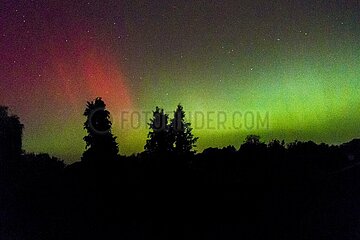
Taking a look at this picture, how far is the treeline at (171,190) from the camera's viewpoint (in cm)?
2903

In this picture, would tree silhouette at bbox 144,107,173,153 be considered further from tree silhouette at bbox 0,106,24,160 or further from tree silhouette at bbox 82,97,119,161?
tree silhouette at bbox 0,106,24,160

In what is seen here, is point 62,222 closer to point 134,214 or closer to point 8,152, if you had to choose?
point 134,214

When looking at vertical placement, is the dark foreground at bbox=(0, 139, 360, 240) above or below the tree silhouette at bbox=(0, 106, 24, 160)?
below

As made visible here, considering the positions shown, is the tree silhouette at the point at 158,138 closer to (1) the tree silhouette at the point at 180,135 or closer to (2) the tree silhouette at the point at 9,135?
(1) the tree silhouette at the point at 180,135

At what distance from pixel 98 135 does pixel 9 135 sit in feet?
44.2

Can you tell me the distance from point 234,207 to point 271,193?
2.73 metres

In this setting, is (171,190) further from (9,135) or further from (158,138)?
(9,135)

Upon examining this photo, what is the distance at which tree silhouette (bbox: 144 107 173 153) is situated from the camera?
145ft

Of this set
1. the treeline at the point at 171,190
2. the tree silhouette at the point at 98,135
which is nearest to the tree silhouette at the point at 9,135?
the treeline at the point at 171,190

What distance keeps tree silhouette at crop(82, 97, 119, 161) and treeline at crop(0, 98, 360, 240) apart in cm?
9

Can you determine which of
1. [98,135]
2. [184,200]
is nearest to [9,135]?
[98,135]

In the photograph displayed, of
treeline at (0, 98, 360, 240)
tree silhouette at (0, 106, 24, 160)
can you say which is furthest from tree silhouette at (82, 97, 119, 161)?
tree silhouette at (0, 106, 24, 160)

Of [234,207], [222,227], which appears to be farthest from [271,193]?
[222,227]

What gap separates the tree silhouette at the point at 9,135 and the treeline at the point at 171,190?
0.96 feet
